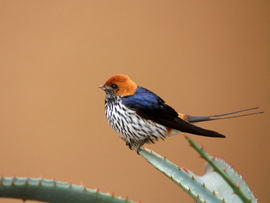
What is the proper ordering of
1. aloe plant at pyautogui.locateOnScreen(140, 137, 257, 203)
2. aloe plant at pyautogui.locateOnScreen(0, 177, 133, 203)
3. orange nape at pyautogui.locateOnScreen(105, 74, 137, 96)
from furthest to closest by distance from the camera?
1. orange nape at pyautogui.locateOnScreen(105, 74, 137, 96)
2. aloe plant at pyautogui.locateOnScreen(140, 137, 257, 203)
3. aloe plant at pyautogui.locateOnScreen(0, 177, 133, 203)

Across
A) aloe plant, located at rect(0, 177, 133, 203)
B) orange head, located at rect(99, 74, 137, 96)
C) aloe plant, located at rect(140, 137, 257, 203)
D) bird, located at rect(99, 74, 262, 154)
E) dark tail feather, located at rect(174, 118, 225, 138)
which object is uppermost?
orange head, located at rect(99, 74, 137, 96)

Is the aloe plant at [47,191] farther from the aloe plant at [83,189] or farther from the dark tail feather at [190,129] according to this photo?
the dark tail feather at [190,129]

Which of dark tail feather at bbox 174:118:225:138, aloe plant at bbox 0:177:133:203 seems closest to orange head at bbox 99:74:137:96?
dark tail feather at bbox 174:118:225:138

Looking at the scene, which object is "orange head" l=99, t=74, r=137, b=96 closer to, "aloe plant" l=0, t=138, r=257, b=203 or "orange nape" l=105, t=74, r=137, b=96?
"orange nape" l=105, t=74, r=137, b=96

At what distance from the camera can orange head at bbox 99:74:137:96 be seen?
0.98 metres

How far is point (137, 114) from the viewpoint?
1032mm

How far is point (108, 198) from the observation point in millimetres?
765

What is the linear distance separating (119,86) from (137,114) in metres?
0.10

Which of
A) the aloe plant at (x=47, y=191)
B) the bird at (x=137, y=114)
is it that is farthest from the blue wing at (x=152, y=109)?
the aloe plant at (x=47, y=191)

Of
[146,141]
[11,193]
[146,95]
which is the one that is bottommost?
A: [11,193]

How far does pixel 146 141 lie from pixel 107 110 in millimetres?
156

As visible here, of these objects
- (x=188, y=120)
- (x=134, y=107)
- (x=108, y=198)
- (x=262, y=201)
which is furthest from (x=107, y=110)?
(x=262, y=201)

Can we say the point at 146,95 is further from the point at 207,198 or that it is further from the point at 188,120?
the point at 207,198

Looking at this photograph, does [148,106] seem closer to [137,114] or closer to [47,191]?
[137,114]
